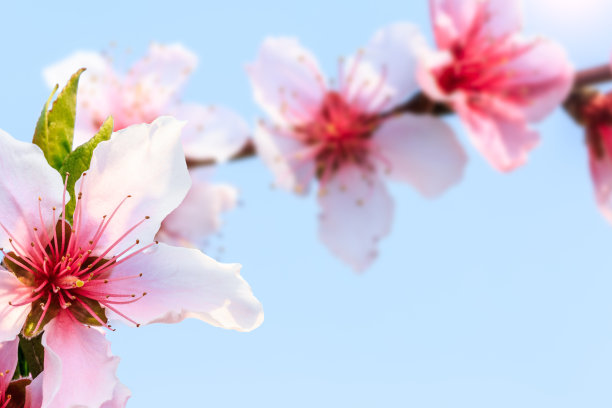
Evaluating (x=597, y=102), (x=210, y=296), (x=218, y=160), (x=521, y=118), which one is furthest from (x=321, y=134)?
(x=210, y=296)

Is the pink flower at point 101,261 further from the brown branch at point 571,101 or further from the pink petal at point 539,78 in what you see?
the pink petal at point 539,78

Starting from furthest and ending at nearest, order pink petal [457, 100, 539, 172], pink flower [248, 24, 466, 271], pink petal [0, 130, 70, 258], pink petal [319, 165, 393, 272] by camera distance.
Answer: pink petal [319, 165, 393, 272], pink flower [248, 24, 466, 271], pink petal [457, 100, 539, 172], pink petal [0, 130, 70, 258]

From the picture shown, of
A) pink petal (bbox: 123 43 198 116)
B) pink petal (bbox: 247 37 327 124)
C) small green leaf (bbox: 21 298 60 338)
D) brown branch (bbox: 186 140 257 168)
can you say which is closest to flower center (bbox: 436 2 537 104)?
pink petal (bbox: 247 37 327 124)

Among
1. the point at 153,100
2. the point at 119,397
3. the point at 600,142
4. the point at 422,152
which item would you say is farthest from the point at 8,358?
the point at 600,142

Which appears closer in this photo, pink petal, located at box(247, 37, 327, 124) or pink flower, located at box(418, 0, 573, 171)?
pink flower, located at box(418, 0, 573, 171)

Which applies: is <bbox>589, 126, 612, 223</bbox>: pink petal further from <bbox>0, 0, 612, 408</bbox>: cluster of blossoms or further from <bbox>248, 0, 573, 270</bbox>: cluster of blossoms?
<bbox>248, 0, 573, 270</bbox>: cluster of blossoms

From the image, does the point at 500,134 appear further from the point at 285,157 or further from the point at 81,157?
the point at 81,157
